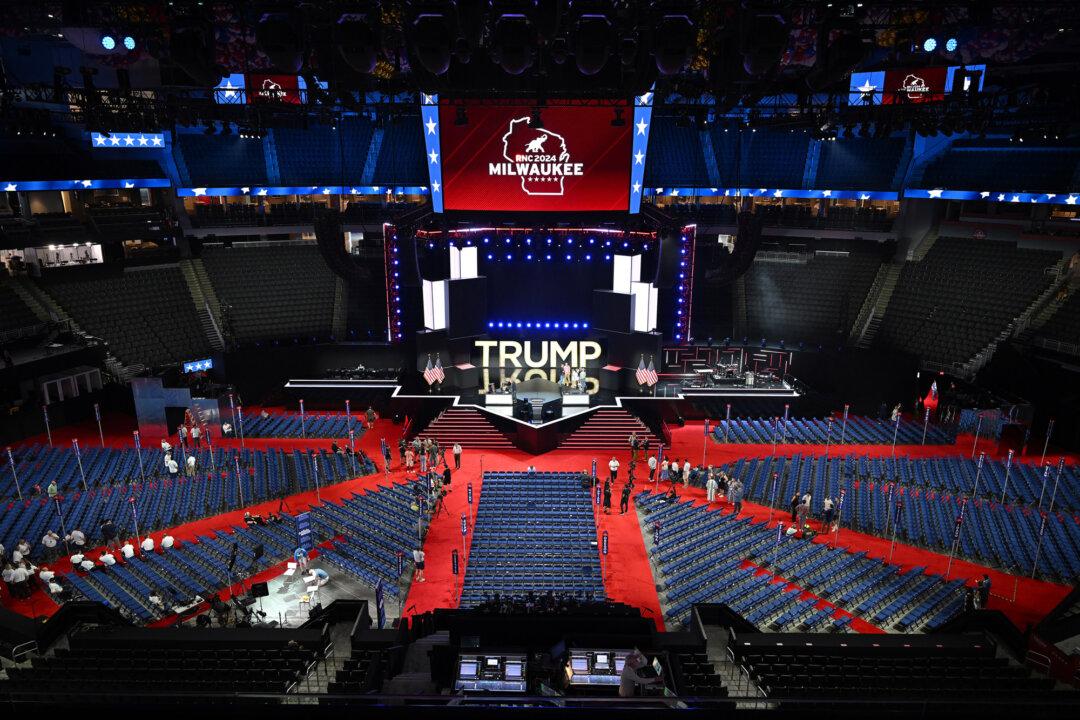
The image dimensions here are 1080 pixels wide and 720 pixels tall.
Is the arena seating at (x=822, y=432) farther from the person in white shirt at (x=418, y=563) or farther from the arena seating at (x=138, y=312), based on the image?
the arena seating at (x=138, y=312)

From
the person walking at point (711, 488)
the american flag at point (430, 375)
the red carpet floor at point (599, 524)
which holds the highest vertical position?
the american flag at point (430, 375)

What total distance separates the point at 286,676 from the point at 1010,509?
21.5 meters

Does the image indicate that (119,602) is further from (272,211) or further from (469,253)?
(272,211)

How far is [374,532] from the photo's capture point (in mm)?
20406

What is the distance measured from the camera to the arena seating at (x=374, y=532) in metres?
18.5

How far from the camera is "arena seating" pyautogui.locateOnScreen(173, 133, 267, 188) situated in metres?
36.8

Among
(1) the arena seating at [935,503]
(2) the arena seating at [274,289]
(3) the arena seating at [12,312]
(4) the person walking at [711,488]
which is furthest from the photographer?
(2) the arena seating at [274,289]

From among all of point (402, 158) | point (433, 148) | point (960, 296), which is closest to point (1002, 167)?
point (960, 296)

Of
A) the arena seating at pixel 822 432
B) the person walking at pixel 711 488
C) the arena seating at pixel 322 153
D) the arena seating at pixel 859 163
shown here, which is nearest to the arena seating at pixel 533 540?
the person walking at pixel 711 488

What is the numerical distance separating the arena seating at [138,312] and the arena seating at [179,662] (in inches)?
836

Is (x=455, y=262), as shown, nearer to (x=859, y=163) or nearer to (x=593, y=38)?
(x=593, y=38)

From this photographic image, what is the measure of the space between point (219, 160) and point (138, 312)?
10292 millimetres

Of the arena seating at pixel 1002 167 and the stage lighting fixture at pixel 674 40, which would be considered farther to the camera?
the arena seating at pixel 1002 167

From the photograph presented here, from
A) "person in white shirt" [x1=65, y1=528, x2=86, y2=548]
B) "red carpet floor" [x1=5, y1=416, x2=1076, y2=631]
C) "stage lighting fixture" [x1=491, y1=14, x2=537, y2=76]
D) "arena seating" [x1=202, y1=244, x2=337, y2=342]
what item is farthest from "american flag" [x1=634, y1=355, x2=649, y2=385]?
"person in white shirt" [x1=65, y1=528, x2=86, y2=548]
